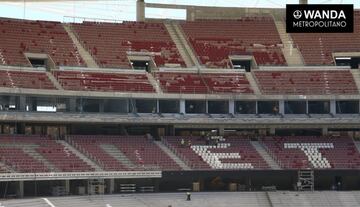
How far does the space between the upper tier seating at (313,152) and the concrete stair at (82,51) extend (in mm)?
16264

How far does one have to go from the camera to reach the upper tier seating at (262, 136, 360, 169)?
223ft

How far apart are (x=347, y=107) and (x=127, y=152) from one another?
777 inches

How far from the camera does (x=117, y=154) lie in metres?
66.2

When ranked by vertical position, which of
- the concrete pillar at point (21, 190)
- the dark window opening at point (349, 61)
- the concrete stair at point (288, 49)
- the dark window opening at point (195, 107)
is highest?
the concrete stair at point (288, 49)

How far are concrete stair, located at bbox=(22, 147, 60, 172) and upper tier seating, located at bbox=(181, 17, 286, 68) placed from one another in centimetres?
1918

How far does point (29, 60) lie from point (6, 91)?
23.8ft

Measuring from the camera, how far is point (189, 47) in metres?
76.6

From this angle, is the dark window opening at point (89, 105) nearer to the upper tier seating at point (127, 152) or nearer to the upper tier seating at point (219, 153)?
the upper tier seating at point (127, 152)

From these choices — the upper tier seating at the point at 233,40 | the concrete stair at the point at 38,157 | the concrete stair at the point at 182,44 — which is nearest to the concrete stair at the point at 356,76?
the upper tier seating at the point at 233,40

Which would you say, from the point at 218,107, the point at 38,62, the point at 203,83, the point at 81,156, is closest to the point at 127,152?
the point at 81,156

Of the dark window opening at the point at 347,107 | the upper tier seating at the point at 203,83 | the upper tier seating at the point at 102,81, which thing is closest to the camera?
the upper tier seating at the point at 102,81

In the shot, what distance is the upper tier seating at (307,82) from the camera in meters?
72.1

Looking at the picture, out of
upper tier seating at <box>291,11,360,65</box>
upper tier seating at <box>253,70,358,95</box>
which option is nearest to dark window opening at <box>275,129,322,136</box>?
upper tier seating at <box>253,70,358,95</box>

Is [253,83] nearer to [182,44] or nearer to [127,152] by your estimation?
[182,44]
